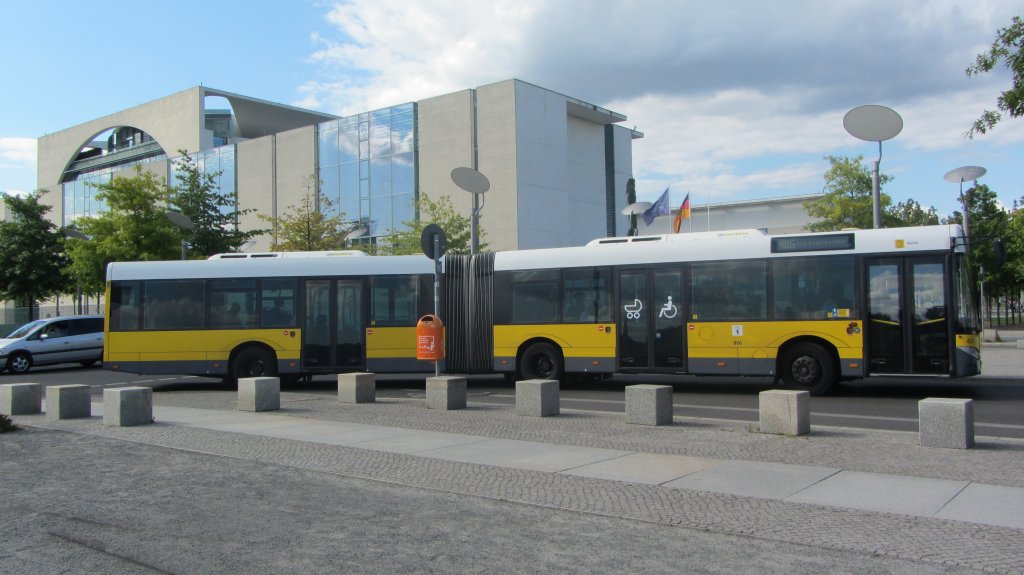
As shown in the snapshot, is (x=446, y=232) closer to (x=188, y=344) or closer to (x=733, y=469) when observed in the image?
(x=188, y=344)

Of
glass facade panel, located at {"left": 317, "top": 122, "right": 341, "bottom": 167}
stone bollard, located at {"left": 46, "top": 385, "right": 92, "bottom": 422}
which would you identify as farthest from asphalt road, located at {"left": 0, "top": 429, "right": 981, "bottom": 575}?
glass facade panel, located at {"left": 317, "top": 122, "right": 341, "bottom": 167}

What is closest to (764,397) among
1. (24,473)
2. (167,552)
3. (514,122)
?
(167,552)

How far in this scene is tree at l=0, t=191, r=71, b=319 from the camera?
44.7m

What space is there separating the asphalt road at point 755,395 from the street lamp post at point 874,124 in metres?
4.28

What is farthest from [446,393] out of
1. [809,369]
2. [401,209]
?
[401,209]

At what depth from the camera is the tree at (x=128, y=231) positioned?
35062mm

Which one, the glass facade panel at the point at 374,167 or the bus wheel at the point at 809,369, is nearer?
the bus wheel at the point at 809,369

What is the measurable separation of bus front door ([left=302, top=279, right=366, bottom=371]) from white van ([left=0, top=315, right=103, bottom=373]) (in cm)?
1390

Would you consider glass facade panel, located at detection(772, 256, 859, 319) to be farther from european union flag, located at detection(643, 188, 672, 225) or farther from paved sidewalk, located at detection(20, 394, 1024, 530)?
european union flag, located at detection(643, 188, 672, 225)

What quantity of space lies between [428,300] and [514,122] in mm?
29714

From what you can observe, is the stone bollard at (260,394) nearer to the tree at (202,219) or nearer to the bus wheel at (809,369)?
the bus wheel at (809,369)

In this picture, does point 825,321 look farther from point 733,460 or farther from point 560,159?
point 560,159

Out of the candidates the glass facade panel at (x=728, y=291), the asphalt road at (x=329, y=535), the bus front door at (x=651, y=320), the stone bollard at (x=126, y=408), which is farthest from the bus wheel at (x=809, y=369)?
the stone bollard at (x=126, y=408)

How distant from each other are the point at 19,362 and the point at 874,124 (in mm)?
27029
